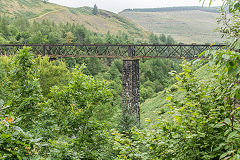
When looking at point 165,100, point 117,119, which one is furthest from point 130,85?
point 165,100

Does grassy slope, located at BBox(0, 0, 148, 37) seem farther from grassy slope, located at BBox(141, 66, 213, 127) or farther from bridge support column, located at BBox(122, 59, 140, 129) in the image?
bridge support column, located at BBox(122, 59, 140, 129)

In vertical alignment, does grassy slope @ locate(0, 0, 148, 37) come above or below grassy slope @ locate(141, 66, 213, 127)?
above

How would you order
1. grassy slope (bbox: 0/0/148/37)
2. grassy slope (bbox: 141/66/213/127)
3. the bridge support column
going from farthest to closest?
grassy slope (bbox: 0/0/148/37)
the bridge support column
grassy slope (bbox: 141/66/213/127)

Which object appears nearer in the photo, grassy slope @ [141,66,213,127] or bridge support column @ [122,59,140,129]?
grassy slope @ [141,66,213,127]

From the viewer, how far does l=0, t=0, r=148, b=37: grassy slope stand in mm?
124812

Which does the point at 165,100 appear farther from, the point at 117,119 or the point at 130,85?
the point at 117,119

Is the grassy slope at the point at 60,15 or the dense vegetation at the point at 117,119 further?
the grassy slope at the point at 60,15

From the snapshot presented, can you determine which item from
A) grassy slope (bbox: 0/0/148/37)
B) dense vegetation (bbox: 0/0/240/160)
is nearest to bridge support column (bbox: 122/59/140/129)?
dense vegetation (bbox: 0/0/240/160)

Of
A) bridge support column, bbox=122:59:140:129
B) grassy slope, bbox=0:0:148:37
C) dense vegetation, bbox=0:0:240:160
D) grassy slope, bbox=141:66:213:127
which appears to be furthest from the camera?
grassy slope, bbox=0:0:148:37

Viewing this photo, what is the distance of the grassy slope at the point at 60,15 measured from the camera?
12481 centimetres

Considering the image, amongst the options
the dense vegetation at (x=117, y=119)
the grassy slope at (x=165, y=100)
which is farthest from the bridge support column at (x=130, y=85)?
the dense vegetation at (x=117, y=119)

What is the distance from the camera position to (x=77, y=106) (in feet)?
29.8

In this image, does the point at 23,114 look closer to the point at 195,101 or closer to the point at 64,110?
the point at 64,110

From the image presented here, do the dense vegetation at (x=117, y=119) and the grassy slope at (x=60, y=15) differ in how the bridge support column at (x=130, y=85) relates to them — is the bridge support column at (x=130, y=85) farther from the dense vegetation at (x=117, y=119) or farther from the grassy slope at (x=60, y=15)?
the grassy slope at (x=60, y=15)
